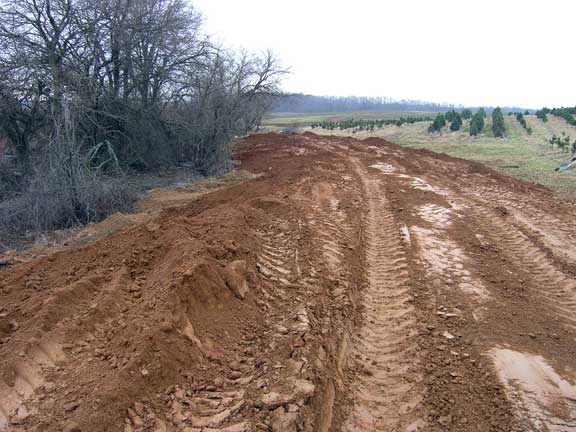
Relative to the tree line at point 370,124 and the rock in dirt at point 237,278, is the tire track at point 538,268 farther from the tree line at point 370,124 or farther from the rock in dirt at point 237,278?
the tree line at point 370,124

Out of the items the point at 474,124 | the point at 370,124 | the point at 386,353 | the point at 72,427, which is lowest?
the point at 386,353

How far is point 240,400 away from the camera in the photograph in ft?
9.56

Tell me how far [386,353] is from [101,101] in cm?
1046

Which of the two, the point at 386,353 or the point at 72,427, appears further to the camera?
the point at 386,353

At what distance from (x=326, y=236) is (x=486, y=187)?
5.63 meters

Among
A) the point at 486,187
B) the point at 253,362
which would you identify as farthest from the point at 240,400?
the point at 486,187

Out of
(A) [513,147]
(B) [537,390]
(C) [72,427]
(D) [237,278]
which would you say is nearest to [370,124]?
(A) [513,147]

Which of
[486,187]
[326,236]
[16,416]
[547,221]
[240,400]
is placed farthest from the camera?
[486,187]

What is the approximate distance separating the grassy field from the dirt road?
18.5 feet

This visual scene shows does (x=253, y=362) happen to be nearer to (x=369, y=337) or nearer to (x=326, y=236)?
(x=369, y=337)

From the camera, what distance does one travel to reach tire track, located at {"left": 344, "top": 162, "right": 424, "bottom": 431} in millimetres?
2875

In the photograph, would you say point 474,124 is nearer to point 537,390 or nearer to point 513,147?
point 513,147

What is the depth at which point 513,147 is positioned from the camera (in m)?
17.9

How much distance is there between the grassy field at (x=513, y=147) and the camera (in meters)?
11.4
